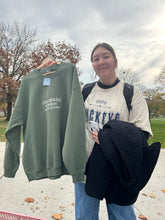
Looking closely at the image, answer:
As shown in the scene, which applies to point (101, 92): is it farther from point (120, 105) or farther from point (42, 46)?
point (42, 46)

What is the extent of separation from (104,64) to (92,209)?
1416mm

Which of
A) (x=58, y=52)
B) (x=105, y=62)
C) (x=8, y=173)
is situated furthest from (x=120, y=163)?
(x=58, y=52)

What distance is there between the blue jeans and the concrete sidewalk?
2.78 feet

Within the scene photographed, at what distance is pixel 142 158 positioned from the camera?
42.9 inches

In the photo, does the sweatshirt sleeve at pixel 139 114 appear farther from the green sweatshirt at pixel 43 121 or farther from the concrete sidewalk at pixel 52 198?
the concrete sidewalk at pixel 52 198

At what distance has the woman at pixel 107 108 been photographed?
130 centimetres

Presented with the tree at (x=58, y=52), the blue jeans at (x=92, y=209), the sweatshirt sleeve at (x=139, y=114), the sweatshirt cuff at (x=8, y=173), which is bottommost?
the blue jeans at (x=92, y=209)

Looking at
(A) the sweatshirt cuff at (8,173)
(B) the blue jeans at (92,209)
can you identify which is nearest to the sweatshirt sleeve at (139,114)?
(B) the blue jeans at (92,209)

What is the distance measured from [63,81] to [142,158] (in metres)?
0.97

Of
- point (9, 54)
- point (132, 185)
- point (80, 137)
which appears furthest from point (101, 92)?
point (9, 54)

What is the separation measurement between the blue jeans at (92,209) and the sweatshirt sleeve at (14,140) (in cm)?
70

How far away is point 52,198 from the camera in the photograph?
8.34 feet

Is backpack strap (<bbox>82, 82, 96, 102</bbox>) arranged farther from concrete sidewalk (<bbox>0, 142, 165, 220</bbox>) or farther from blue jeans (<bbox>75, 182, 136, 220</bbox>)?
concrete sidewalk (<bbox>0, 142, 165, 220</bbox>)

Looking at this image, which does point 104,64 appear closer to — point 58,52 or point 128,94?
point 128,94
